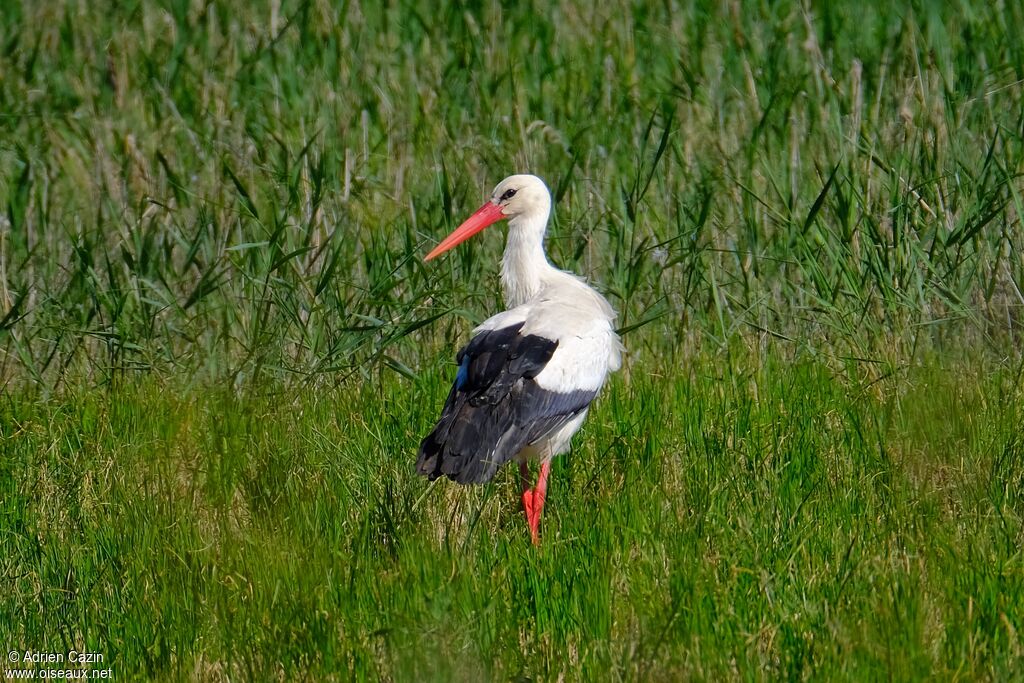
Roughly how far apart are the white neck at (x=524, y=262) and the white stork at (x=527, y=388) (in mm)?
108

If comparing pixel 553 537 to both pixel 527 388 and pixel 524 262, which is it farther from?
pixel 524 262

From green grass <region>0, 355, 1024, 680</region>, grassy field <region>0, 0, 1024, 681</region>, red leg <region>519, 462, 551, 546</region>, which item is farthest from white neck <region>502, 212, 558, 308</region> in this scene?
red leg <region>519, 462, 551, 546</region>

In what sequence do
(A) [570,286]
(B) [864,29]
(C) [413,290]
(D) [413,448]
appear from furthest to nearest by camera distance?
1. (B) [864,29]
2. (C) [413,290]
3. (A) [570,286]
4. (D) [413,448]

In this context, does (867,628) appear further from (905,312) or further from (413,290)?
(413,290)

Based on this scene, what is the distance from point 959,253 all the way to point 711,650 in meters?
2.43

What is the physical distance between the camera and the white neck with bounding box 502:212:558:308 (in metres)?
5.04

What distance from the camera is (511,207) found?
203 inches

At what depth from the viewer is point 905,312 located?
202 inches

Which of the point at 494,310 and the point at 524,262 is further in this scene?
the point at 494,310

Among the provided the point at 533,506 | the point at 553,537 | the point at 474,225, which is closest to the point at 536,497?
the point at 533,506

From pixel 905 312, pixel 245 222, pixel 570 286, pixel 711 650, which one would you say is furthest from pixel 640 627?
pixel 245 222

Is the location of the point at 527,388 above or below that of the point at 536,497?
above

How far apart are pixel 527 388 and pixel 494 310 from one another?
50.6 inches

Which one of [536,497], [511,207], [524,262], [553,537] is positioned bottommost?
[536,497]
